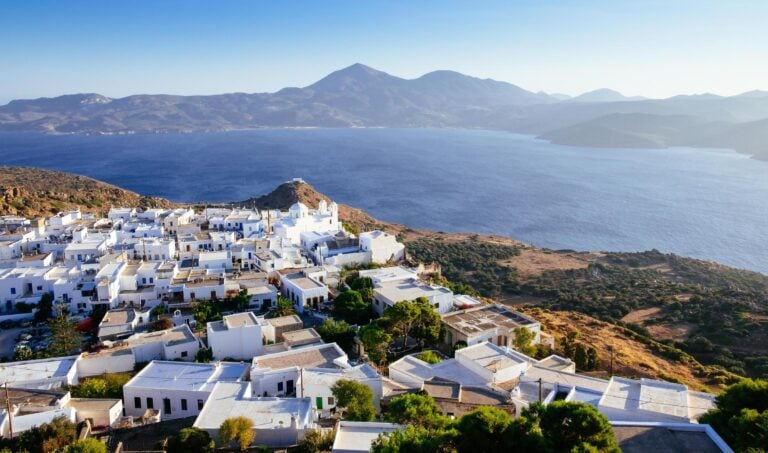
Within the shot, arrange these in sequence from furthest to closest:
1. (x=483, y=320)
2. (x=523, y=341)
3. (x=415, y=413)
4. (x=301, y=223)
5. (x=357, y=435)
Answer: (x=301, y=223)
(x=483, y=320)
(x=523, y=341)
(x=415, y=413)
(x=357, y=435)

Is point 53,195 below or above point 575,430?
below

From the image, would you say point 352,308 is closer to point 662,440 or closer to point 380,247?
point 380,247

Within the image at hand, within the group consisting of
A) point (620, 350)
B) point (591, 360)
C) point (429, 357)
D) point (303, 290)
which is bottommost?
point (620, 350)

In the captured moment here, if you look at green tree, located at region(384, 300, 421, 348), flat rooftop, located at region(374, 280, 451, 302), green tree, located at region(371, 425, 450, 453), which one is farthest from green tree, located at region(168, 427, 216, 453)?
flat rooftop, located at region(374, 280, 451, 302)

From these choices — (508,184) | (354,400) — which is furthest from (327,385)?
(508,184)

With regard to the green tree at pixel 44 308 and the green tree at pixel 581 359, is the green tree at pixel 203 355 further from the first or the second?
the green tree at pixel 581 359

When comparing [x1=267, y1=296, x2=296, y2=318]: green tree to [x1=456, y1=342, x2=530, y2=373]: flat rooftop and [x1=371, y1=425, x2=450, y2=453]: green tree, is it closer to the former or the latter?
[x1=456, y1=342, x2=530, y2=373]: flat rooftop

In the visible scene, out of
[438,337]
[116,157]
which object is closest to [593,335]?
[438,337]

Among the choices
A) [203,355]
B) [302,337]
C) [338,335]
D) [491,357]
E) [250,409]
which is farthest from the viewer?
[338,335]

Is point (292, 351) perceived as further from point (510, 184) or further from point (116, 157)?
point (116, 157)
